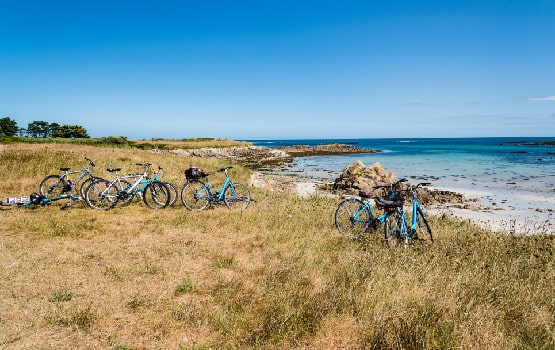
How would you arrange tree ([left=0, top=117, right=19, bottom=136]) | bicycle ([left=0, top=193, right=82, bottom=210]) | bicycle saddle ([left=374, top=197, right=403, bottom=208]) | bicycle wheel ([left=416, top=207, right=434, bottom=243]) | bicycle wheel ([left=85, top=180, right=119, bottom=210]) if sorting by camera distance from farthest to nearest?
1. tree ([left=0, top=117, right=19, bottom=136])
2. bicycle wheel ([left=85, top=180, right=119, bottom=210])
3. bicycle ([left=0, top=193, right=82, bottom=210])
4. bicycle wheel ([left=416, top=207, right=434, bottom=243])
5. bicycle saddle ([left=374, top=197, right=403, bottom=208])

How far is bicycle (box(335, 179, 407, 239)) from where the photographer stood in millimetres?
10117

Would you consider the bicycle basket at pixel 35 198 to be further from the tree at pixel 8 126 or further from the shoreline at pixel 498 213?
the tree at pixel 8 126

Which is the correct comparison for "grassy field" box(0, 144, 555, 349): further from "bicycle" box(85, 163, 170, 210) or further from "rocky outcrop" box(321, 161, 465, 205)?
"rocky outcrop" box(321, 161, 465, 205)

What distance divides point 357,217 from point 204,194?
21.4ft

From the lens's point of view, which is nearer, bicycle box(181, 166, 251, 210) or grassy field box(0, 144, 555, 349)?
grassy field box(0, 144, 555, 349)

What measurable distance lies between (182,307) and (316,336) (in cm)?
245

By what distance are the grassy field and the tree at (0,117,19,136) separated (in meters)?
75.5

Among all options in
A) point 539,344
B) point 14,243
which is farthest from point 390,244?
point 14,243

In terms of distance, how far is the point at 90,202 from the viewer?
13.0 m

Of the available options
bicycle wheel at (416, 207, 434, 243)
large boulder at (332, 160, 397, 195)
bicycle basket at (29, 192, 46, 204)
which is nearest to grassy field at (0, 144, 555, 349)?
bicycle wheel at (416, 207, 434, 243)

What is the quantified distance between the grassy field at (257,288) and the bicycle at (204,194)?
223cm

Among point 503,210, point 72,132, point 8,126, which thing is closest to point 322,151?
point 72,132

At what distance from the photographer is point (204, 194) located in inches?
515

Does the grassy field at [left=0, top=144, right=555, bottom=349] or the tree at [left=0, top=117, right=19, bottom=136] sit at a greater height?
the tree at [left=0, top=117, right=19, bottom=136]
